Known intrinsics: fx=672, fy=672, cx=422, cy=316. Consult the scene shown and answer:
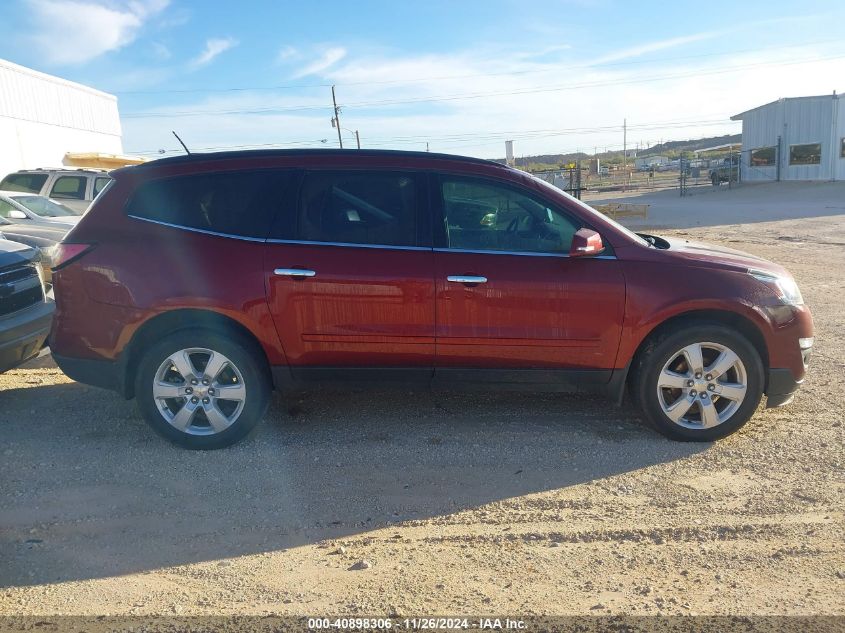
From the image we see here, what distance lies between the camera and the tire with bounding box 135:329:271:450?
4238mm

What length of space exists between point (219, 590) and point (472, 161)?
2.92 metres

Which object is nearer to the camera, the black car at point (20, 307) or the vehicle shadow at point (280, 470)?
the vehicle shadow at point (280, 470)

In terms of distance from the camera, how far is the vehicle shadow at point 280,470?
3340mm

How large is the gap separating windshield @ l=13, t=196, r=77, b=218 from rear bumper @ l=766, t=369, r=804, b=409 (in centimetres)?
1121

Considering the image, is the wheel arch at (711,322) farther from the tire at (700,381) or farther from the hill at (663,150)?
the hill at (663,150)

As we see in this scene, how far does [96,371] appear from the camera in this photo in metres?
4.34

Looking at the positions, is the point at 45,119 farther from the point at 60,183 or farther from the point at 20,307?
the point at 20,307

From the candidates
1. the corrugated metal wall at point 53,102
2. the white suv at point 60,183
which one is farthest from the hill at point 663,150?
the white suv at point 60,183

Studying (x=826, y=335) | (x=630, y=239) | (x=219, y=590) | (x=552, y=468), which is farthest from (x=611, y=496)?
(x=826, y=335)

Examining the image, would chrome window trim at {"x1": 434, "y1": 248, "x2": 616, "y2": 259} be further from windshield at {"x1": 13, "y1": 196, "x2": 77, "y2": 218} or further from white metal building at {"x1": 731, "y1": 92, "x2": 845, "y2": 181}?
white metal building at {"x1": 731, "y1": 92, "x2": 845, "y2": 181}

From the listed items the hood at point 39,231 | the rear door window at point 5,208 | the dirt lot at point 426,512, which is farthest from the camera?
the rear door window at point 5,208

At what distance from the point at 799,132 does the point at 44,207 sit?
37803 millimetres

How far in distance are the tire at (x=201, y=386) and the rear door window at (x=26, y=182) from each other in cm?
1138

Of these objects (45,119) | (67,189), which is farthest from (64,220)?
(45,119)
